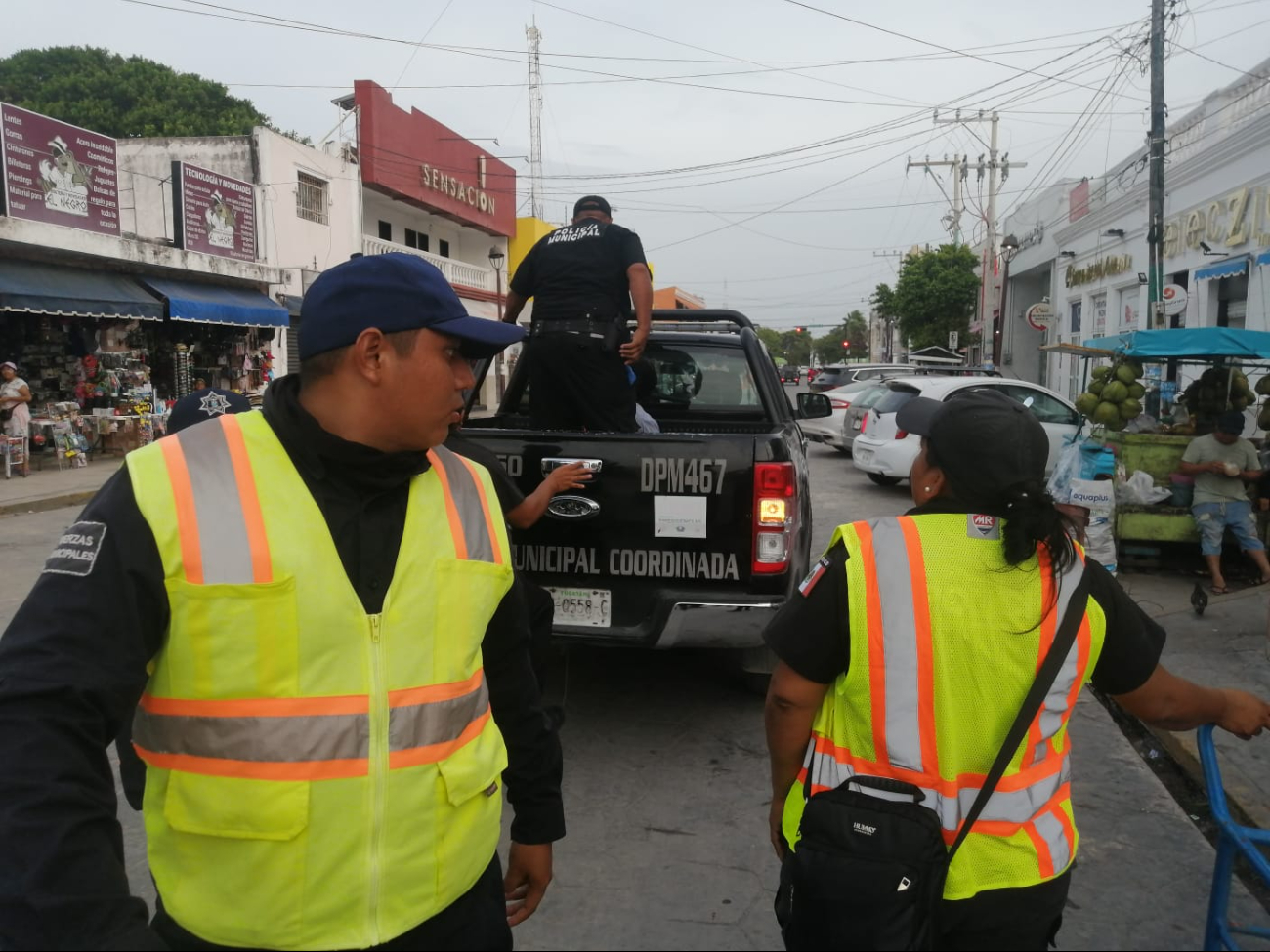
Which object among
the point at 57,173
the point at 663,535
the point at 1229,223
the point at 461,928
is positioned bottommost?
the point at 461,928

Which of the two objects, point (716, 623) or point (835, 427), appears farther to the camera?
point (835, 427)

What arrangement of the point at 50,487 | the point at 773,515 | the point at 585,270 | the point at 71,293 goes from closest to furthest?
the point at 773,515 < the point at 585,270 < the point at 50,487 < the point at 71,293

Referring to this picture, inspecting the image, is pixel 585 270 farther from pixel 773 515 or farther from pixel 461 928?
pixel 461 928

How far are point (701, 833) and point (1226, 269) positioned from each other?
13.5m

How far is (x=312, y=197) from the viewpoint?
22.6 metres

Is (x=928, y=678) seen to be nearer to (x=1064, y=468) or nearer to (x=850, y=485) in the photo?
(x=1064, y=468)

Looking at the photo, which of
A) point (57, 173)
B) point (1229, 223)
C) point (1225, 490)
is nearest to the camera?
point (1225, 490)

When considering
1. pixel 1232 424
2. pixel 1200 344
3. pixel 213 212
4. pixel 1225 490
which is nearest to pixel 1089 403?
pixel 1200 344

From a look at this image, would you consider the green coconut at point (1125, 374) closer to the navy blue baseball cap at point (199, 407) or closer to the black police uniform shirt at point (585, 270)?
the black police uniform shirt at point (585, 270)

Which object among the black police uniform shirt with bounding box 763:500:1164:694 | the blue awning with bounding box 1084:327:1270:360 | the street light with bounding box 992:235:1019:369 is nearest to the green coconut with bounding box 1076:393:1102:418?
the blue awning with bounding box 1084:327:1270:360

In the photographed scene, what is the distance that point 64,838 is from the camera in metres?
1.11

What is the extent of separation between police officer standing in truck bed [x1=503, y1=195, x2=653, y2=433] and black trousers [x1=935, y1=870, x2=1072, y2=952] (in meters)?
3.25

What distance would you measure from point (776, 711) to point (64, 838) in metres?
1.32

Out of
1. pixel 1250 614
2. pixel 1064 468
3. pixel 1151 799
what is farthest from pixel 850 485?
pixel 1151 799
